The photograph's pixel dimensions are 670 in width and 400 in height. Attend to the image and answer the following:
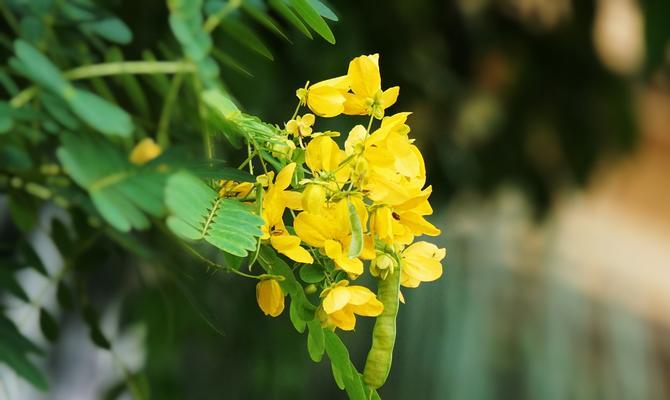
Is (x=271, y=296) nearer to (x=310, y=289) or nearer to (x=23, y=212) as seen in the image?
(x=310, y=289)

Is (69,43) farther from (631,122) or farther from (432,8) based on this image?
(631,122)

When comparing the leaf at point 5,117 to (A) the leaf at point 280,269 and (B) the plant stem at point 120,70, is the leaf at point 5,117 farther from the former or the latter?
(A) the leaf at point 280,269

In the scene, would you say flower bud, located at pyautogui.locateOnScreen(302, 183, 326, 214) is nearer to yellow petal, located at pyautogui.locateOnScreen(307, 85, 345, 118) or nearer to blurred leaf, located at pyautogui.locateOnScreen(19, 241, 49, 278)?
yellow petal, located at pyautogui.locateOnScreen(307, 85, 345, 118)

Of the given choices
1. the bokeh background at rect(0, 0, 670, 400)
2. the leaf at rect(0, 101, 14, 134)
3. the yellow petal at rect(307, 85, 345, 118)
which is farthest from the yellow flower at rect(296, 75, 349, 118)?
the bokeh background at rect(0, 0, 670, 400)

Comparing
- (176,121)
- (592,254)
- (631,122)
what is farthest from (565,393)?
(176,121)

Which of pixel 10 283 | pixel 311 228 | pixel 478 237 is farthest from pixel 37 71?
pixel 478 237
